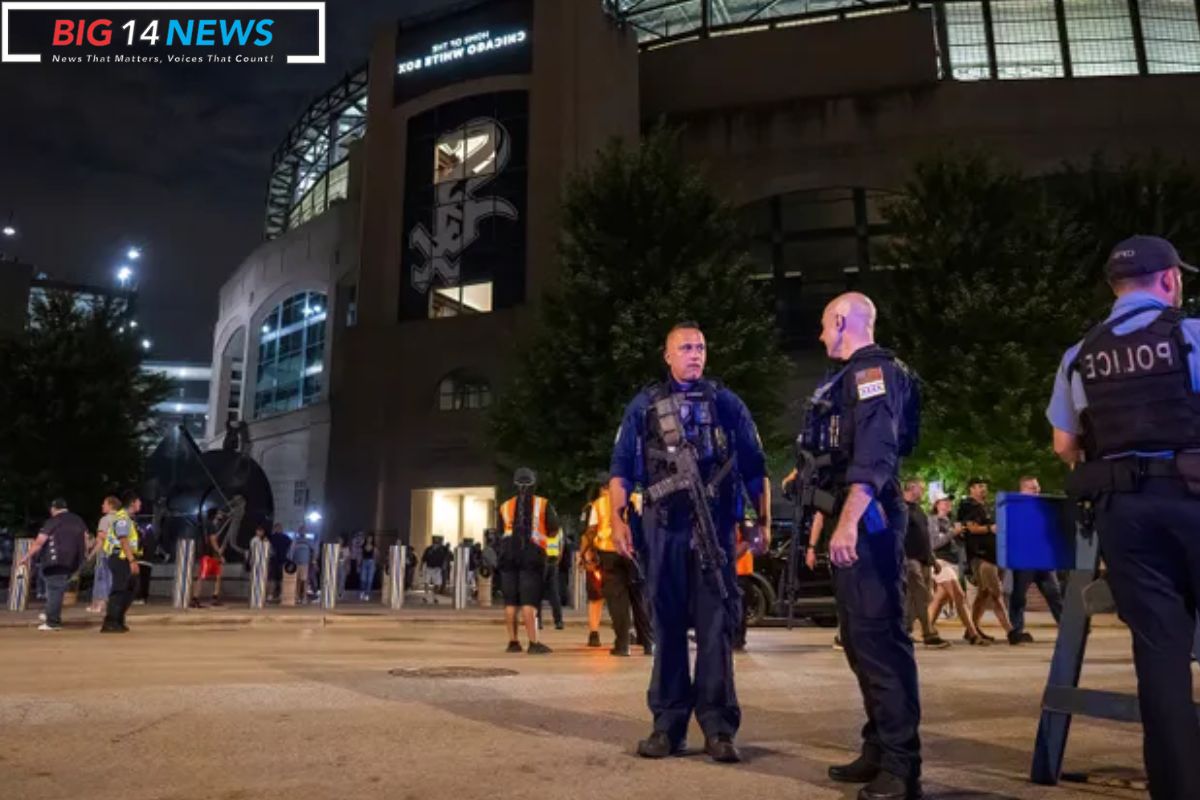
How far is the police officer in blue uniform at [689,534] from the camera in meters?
4.14

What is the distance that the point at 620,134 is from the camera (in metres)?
31.4

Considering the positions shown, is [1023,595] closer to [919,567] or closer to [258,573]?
[919,567]

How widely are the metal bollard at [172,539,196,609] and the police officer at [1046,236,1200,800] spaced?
17.3m

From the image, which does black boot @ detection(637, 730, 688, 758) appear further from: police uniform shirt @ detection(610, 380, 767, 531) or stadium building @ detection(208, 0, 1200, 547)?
stadium building @ detection(208, 0, 1200, 547)

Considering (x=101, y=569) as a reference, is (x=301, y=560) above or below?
above

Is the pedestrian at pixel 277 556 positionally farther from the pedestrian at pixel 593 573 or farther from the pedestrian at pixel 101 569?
the pedestrian at pixel 593 573

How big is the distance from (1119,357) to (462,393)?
3047 cm

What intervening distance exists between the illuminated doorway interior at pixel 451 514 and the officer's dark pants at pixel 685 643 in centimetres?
2798

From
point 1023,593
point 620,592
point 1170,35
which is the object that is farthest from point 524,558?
point 1170,35

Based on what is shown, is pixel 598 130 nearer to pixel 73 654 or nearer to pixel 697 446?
pixel 73 654

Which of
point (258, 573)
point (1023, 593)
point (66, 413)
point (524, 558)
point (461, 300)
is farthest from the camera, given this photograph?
point (461, 300)

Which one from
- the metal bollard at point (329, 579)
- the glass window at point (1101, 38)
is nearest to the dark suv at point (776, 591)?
the metal bollard at point (329, 579)

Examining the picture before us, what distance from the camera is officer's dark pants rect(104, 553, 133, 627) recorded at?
41.2ft

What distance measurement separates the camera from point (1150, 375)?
2941 millimetres
